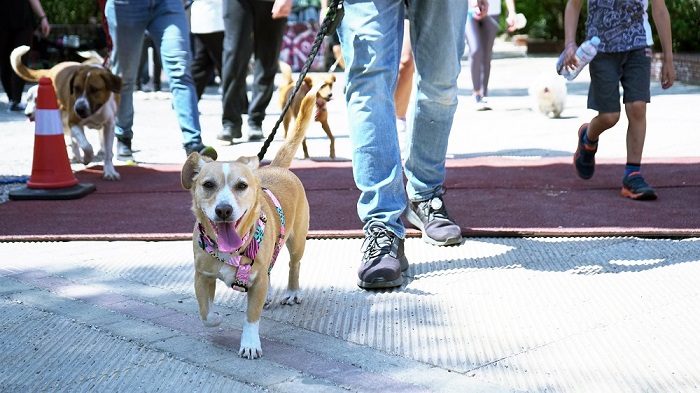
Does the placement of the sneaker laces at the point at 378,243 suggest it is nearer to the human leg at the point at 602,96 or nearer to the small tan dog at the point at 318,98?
the human leg at the point at 602,96

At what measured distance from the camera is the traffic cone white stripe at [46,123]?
6734 mm

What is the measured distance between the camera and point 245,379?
120 inches

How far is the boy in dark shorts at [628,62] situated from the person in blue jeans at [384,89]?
1.66 m

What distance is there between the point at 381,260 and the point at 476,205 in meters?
1.92

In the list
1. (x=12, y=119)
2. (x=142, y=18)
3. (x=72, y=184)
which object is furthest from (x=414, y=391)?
(x=12, y=119)

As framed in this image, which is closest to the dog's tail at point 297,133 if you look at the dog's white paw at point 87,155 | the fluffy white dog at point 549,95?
the dog's white paw at point 87,155

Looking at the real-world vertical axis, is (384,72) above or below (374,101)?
above

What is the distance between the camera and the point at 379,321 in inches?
144

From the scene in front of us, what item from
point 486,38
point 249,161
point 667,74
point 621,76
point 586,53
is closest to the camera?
point 249,161

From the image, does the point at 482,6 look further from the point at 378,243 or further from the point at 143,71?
the point at 143,71

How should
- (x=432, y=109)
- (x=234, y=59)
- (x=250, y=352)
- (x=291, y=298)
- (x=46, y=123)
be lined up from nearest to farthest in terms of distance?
(x=250, y=352)
(x=291, y=298)
(x=432, y=109)
(x=46, y=123)
(x=234, y=59)

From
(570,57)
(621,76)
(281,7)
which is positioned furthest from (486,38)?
(281,7)

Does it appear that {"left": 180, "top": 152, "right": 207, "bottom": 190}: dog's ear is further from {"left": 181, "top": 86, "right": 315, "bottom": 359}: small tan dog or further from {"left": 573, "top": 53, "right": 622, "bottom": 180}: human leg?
{"left": 573, "top": 53, "right": 622, "bottom": 180}: human leg

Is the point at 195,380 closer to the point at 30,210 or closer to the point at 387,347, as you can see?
the point at 387,347
